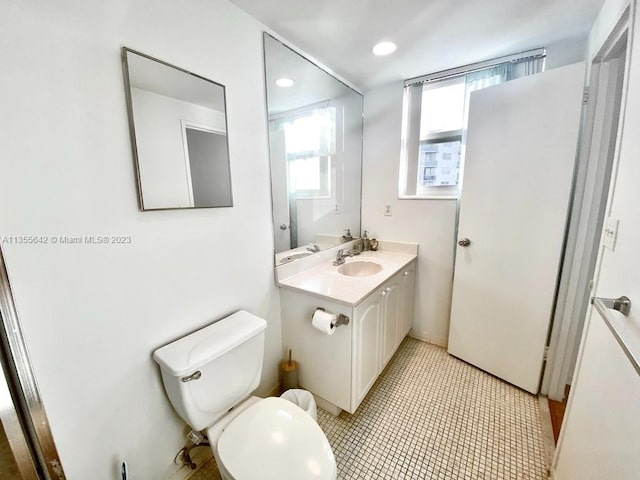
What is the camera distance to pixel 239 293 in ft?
4.58

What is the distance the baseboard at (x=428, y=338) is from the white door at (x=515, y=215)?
1.02 ft

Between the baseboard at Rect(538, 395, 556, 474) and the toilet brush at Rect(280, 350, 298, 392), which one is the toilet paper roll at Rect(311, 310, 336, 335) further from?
the baseboard at Rect(538, 395, 556, 474)

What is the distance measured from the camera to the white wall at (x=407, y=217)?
214 centimetres

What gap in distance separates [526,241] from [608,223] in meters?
0.76

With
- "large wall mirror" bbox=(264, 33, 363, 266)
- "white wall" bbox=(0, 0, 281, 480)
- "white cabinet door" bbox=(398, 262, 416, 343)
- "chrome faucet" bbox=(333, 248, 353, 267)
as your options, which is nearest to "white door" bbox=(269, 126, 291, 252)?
"large wall mirror" bbox=(264, 33, 363, 266)

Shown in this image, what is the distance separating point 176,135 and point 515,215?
6.55 feet

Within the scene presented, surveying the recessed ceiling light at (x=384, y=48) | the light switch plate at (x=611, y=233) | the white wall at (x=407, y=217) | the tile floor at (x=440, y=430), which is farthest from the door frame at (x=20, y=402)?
the white wall at (x=407, y=217)

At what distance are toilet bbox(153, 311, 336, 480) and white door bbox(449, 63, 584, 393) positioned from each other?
4.98 ft

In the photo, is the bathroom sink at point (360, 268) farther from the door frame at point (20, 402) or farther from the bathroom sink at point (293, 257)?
the door frame at point (20, 402)

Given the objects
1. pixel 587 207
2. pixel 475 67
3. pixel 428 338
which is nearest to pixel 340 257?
pixel 428 338

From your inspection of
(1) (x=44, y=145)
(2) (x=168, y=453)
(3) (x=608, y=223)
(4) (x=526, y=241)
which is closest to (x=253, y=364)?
(2) (x=168, y=453)

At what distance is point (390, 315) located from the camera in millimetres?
1829

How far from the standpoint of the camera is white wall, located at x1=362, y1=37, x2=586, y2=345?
84.2 inches

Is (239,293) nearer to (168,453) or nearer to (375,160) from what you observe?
(168,453)
